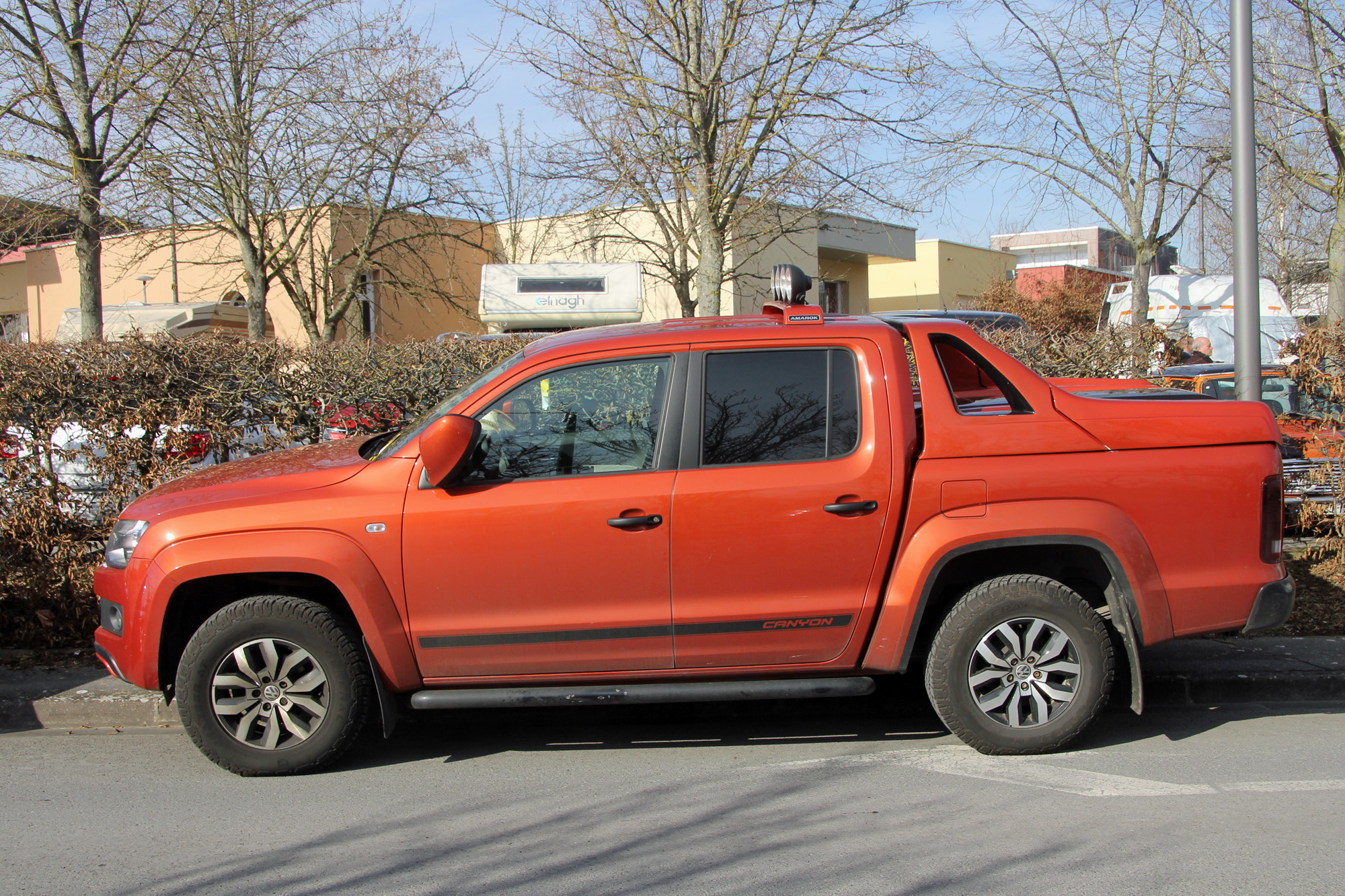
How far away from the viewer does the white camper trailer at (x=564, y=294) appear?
13648mm

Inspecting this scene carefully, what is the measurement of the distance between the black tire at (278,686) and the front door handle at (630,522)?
1.23m

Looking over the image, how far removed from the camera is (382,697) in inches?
173

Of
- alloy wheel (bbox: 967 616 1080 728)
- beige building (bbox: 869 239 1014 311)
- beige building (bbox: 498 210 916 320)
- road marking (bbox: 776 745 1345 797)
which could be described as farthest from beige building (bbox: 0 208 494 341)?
beige building (bbox: 869 239 1014 311)

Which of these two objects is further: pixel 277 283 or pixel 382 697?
pixel 277 283

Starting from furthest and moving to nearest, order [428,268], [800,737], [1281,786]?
[428,268] < [800,737] < [1281,786]

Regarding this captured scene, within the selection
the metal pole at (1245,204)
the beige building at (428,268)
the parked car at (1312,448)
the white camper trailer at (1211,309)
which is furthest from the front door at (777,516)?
the white camper trailer at (1211,309)

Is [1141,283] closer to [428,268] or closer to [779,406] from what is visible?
[428,268]

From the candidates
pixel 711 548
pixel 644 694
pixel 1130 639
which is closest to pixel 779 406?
pixel 711 548

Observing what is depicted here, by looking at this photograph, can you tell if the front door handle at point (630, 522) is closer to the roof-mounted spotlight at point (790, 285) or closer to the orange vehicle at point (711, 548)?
the orange vehicle at point (711, 548)

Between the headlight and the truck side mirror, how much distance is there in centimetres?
129

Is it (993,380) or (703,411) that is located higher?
(993,380)

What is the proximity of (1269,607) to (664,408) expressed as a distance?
2704 millimetres

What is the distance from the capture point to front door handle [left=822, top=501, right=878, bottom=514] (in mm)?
4309

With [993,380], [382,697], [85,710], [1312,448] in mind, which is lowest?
[85,710]
